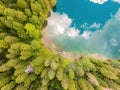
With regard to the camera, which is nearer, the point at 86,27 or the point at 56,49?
the point at 56,49

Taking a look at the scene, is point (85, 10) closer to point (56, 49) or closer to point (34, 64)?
point (56, 49)

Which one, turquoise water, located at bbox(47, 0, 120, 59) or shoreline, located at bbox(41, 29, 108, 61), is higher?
turquoise water, located at bbox(47, 0, 120, 59)

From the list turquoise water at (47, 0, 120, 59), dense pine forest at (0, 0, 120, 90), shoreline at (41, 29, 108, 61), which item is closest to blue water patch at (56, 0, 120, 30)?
turquoise water at (47, 0, 120, 59)

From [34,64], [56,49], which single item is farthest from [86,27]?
[34,64]

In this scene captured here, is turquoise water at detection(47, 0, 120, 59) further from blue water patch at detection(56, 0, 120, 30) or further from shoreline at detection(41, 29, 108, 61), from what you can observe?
shoreline at detection(41, 29, 108, 61)

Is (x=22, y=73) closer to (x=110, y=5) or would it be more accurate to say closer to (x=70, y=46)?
(x=70, y=46)

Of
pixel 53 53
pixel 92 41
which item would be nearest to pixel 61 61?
pixel 53 53

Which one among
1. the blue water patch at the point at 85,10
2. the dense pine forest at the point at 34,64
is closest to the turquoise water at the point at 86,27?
the blue water patch at the point at 85,10
